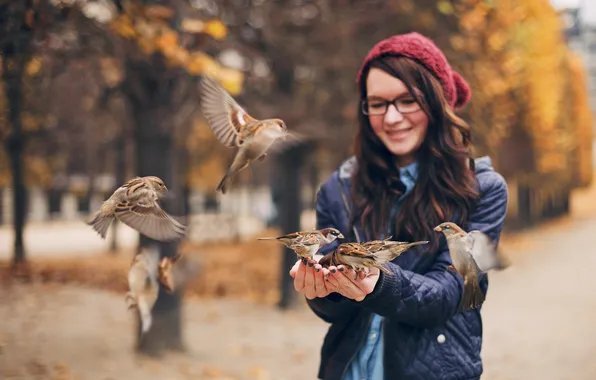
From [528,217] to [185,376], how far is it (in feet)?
92.0

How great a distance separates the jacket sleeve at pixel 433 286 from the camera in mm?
2389

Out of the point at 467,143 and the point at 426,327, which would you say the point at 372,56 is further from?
the point at 426,327

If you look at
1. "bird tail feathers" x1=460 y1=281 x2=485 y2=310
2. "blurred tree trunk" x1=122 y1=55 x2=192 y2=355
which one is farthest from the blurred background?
"bird tail feathers" x1=460 y1=281 x2=485 y2=310

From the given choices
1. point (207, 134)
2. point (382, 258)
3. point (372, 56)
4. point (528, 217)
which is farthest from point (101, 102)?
point (528, 217)

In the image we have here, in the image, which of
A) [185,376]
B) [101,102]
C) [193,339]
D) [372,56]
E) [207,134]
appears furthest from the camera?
[207,134]

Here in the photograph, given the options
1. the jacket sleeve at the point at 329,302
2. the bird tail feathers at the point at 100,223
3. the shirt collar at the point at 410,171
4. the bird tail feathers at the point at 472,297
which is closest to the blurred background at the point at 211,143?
the jacket sleeve at the point at 329,302

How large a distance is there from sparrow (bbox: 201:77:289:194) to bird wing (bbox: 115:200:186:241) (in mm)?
188

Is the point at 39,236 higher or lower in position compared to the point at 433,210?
lower

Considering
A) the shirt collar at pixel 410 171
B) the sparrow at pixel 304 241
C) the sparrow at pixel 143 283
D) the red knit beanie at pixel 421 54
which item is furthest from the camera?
the sparrow at pixel 143 283

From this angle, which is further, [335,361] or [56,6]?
[56,6]

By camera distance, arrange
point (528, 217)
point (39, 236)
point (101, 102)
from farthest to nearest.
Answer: point (528, 217) < point (39, 236) < point (101, 102)

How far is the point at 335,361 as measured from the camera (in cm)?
277

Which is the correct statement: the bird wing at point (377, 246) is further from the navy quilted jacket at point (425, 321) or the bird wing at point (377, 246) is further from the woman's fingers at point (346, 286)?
the navy quilted jacket at point (425, 321)

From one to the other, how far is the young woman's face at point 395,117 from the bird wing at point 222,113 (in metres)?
0.63
